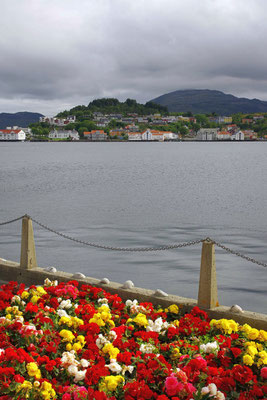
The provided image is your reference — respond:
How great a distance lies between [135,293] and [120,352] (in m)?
2.55

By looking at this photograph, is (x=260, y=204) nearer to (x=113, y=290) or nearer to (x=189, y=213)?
(x=189, y=213)

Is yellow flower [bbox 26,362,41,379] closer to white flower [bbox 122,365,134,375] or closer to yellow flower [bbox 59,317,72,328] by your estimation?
white flower [bbox 122,365,134,375]

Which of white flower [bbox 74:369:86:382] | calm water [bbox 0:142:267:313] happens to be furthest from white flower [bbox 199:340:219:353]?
calm water [bbox 0:142:267:313]

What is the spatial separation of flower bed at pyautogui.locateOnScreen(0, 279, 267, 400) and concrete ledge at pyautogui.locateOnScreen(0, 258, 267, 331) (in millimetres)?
404

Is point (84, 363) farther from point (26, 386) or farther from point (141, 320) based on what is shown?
point (141, 320)

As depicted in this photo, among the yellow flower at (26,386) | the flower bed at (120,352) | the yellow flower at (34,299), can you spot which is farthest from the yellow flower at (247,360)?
the yellow flower at (34,299)

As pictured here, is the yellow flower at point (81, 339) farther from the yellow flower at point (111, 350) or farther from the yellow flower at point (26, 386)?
the yellow flower at point (26, 386)

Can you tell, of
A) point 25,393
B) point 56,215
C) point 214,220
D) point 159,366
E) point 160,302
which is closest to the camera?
point 25,393

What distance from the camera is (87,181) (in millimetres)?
62125

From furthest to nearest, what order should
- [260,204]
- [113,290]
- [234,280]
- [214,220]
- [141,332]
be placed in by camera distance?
[260,204] < [214,220] < [234,280] < [113,290] < [141,332]

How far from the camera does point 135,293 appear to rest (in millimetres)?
9812

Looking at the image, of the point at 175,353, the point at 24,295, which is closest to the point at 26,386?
the point at 175,353

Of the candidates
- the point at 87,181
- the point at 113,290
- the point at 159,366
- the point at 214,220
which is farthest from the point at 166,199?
the point at 159,366

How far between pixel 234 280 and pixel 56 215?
18.5m
